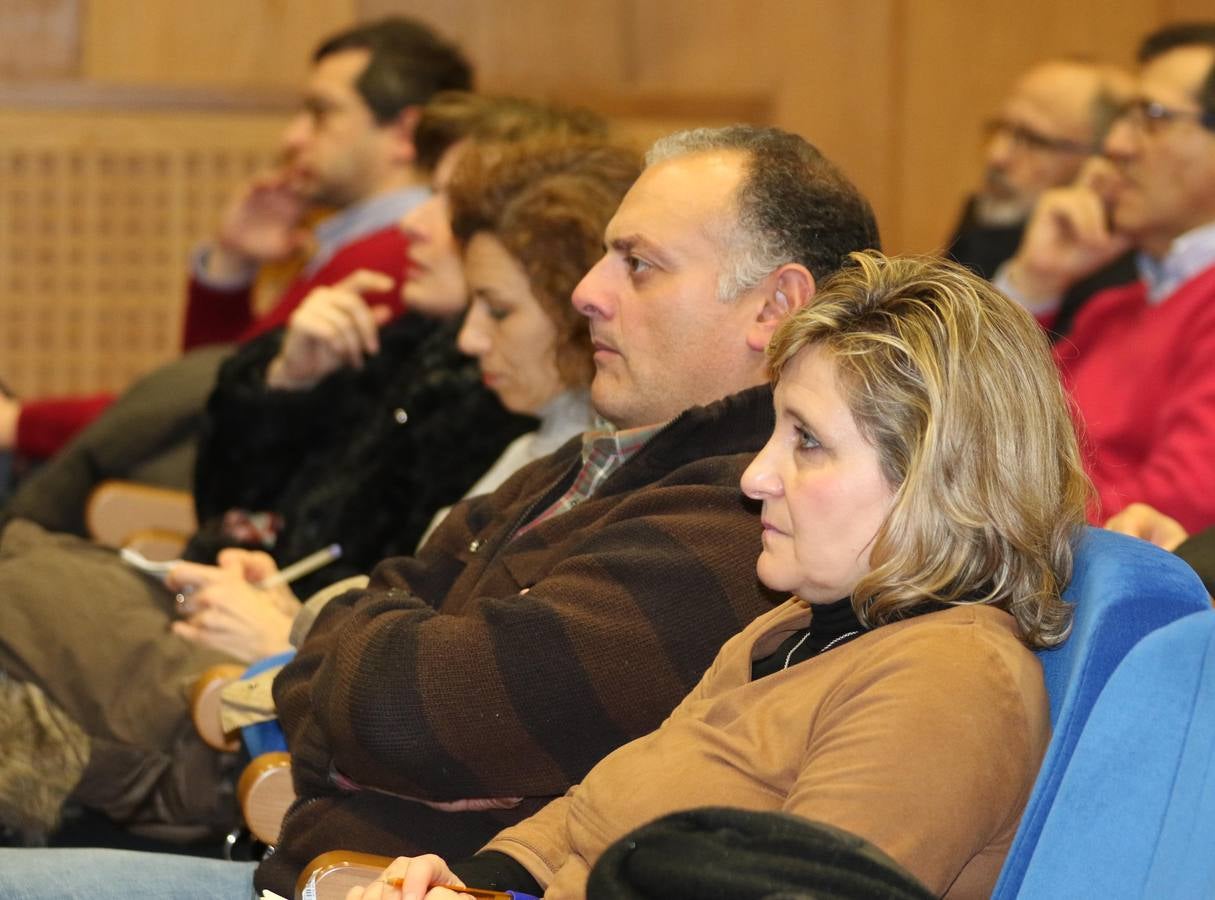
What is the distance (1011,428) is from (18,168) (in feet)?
13.5

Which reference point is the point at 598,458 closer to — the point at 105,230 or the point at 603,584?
the point at 603,584

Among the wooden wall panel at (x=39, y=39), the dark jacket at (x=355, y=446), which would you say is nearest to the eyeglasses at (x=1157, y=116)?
the dark jacket at (x=355, y=446)

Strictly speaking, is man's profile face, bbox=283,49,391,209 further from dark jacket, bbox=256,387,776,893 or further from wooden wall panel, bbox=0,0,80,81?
dark jacket, bbox=256,387,776,893

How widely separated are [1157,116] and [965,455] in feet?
6.50

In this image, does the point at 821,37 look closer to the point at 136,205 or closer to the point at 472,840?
the point at 136,205

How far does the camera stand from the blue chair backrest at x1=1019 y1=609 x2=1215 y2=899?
112 centimetres

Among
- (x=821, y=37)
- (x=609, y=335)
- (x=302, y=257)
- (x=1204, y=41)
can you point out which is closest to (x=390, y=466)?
(x=609, y=335)

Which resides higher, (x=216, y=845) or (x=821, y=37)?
(x=821, y=37)

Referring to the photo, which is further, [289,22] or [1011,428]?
[289,22]

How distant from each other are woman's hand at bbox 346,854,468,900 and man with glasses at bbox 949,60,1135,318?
3.02 m

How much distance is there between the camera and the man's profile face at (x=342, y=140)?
12.1 feet

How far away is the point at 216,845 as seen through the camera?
2262 mm

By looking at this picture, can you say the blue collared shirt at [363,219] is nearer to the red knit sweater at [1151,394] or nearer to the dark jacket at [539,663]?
the red knit sweater at [1151,394]

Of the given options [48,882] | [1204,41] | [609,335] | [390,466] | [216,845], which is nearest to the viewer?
[48,882]
